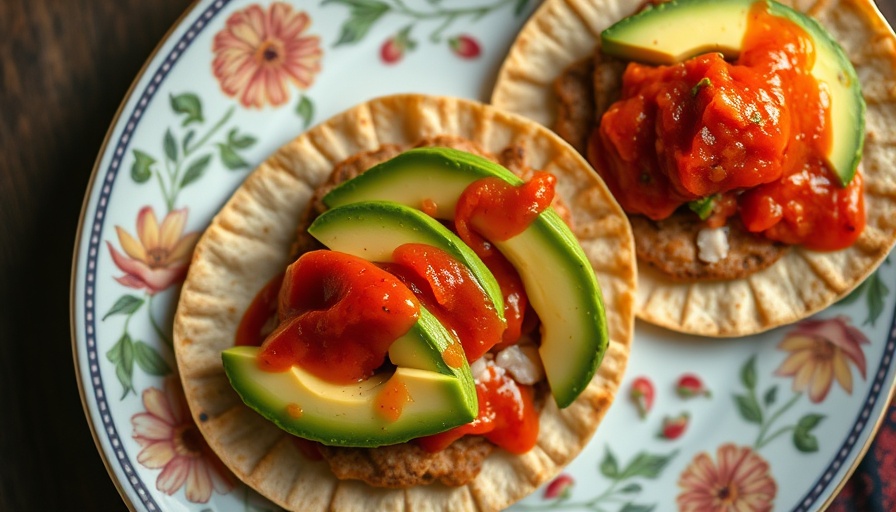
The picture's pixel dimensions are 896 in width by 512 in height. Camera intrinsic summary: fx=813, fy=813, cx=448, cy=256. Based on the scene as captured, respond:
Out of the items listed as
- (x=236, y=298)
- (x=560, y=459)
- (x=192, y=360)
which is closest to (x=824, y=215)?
(x=560, y=459)

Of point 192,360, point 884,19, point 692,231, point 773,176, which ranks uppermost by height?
point 884,19

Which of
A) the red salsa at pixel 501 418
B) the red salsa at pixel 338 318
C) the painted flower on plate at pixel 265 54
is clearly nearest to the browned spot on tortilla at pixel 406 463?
the red salsa at pixel 501 418

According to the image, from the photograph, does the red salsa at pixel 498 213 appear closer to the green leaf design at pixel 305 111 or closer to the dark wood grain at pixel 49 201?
the green leaf design at pixel 305 111

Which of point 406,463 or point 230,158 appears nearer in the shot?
point 406,463

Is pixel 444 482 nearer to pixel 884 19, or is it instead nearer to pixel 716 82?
pixel 716 82

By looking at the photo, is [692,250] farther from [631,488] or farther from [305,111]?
[305,111]

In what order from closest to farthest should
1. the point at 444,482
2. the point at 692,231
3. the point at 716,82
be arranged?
the point at 716,82
the point at 444,482
the point at 692,231

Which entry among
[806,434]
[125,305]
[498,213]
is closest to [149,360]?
[125,305]
